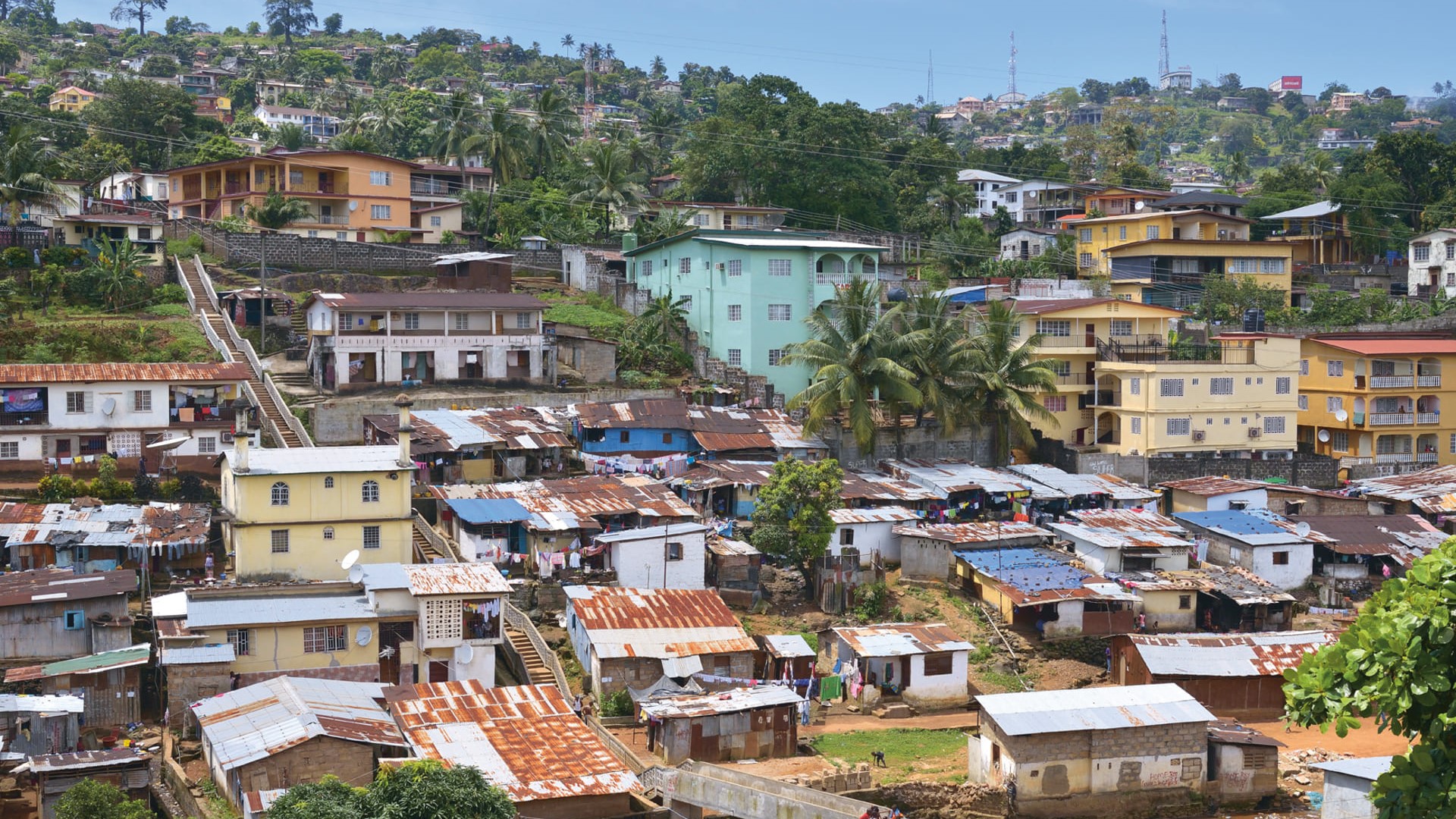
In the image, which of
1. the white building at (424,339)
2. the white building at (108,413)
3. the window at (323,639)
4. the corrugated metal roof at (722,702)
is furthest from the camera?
the white building at (424,339)

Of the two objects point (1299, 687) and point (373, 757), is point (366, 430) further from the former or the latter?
point (1299, 687)

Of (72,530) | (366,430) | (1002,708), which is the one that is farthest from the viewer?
(366,430)

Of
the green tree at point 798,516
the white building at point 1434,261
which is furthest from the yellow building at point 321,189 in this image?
the white building at point 1434,261

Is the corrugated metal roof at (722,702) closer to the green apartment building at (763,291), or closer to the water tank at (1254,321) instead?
the green apartment building at (763,291)

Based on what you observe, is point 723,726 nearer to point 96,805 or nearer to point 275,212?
point 96,805

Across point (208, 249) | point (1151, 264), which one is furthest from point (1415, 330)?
point (208, 249)

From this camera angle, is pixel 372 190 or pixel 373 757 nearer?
pixel 373 757
